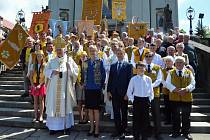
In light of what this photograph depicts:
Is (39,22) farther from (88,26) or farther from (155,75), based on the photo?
(155,75)

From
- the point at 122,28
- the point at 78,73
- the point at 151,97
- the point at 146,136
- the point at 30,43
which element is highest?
the point at 122,28

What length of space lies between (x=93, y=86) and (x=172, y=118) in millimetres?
2065

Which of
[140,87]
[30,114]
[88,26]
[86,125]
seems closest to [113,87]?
[140,87]

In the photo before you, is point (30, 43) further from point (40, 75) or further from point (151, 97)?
point (151, 97)

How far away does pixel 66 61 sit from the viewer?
30.4 feet

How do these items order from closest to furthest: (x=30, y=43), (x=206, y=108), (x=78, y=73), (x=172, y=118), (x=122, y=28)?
(x=172, y=118), (x=78, y=73), (x=206, y=108), (x=30, y=43), (x=122, y=28)

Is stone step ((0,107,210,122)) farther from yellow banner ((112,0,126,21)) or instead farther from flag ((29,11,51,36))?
yellow banner ((112,0,126,21))

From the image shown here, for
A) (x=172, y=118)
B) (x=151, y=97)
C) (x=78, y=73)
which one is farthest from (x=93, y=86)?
(x=172, y=118)

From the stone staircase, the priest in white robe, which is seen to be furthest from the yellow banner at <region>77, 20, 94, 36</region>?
the priest in white robe

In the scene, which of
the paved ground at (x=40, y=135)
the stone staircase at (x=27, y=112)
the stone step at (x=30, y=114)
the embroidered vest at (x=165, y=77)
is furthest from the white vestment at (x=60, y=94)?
the embroidered vest at (x=165, y=77)

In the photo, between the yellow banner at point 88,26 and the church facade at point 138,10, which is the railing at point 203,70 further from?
the church facade at point 138,10

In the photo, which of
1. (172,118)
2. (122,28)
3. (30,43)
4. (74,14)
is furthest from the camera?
(74,14)

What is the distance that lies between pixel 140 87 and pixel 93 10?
27.8 feet

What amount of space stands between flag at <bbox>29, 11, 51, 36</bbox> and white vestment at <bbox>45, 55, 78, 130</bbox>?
6835mm
